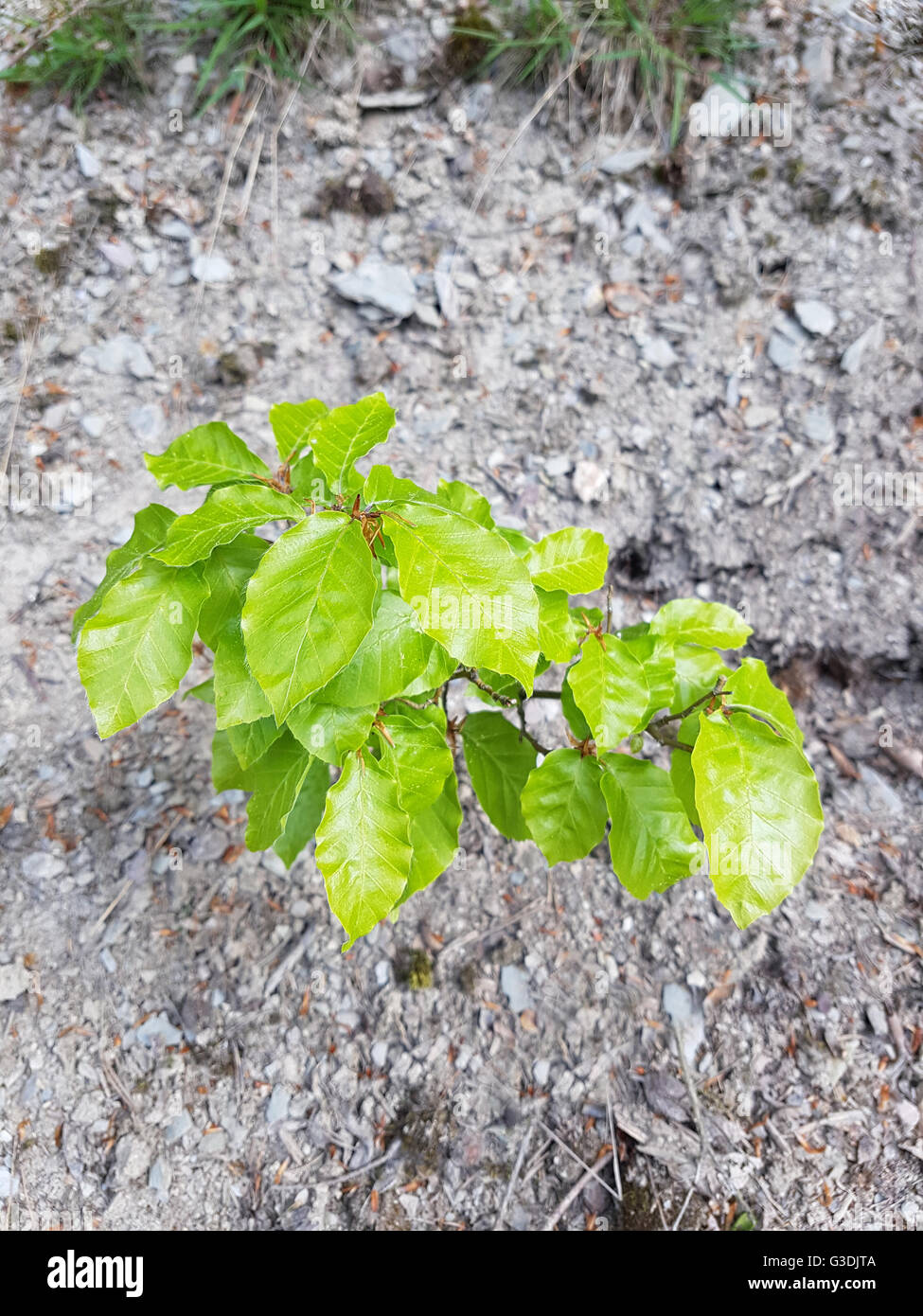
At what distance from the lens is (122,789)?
1.91 m

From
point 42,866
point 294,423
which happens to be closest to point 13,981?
point 42,866

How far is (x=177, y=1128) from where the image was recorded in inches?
63.4

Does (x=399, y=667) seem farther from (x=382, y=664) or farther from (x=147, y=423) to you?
(x=147, y=423)

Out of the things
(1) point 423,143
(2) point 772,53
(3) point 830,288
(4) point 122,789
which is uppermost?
(2) point 772,53

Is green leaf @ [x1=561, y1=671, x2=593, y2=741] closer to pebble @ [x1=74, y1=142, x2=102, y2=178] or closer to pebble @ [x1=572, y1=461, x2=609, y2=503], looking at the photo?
pebble @ [x1=572, y1=461, x2=609, y2=503]

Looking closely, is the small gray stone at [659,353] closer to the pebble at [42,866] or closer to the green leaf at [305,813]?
the green leaf at [305,813]

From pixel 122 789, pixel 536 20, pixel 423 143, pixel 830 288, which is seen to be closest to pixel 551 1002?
pixel 122 789

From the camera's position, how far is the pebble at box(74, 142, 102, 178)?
2439 mm

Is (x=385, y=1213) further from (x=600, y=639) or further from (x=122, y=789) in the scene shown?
(x=600, y=639)

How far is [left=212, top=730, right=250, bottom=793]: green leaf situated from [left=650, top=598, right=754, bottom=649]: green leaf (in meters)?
0.84

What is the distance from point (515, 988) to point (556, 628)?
1076mm

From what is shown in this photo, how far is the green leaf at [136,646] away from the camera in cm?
96

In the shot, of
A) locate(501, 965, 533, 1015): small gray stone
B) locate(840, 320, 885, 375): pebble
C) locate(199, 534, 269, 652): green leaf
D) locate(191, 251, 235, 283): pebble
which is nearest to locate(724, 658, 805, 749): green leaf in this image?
locate(199, 534, 269, 652): green leaf

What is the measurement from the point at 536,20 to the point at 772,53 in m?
0.83
